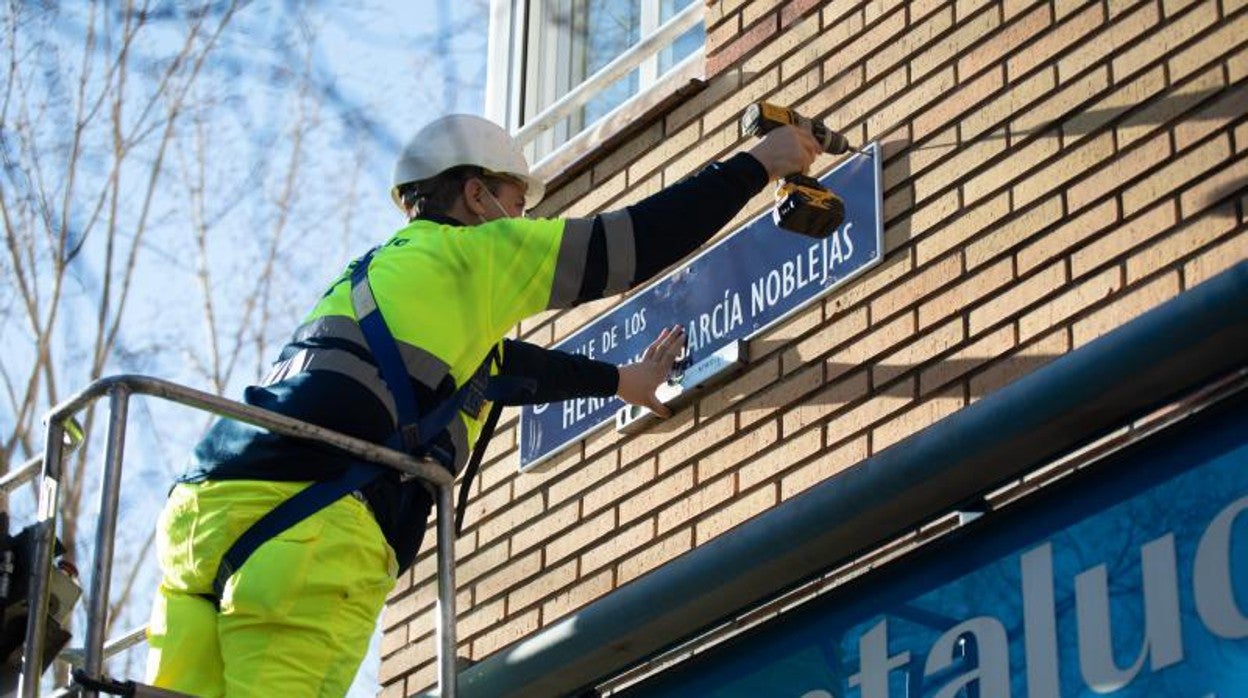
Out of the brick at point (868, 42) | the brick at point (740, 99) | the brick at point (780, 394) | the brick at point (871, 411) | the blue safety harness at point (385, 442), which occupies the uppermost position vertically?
the brick at point (740, 99)

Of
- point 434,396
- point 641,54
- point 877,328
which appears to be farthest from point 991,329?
point 641,54

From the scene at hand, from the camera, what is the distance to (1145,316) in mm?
6020

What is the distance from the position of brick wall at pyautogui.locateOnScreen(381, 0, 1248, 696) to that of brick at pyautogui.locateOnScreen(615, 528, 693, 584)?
12mm

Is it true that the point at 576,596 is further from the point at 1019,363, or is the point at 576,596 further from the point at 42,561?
the point at 42,561

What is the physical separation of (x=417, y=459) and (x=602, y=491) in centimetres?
205

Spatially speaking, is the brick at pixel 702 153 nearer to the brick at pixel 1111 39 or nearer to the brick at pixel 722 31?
the brick at pixel 722 31

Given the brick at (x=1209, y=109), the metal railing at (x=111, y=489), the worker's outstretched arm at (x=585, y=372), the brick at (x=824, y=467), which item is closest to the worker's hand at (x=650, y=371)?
the worker's outstretched arm at (x=585, y=372)

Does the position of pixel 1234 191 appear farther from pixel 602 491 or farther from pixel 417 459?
pixel 602 491

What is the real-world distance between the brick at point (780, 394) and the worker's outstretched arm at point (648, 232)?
1052mm

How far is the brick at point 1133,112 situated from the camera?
256 inches

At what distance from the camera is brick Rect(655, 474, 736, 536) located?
24.9 feet

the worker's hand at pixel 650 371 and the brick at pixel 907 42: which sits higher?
the brick at pixel 907 42

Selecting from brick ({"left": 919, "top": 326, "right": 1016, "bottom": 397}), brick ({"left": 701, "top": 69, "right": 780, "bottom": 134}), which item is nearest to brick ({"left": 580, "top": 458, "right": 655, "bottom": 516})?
brick ({"left": 701, "top": 69, "right": 780, "bottom": 134})

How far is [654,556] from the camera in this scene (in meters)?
7.70
